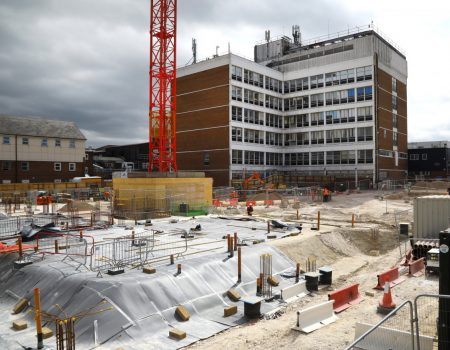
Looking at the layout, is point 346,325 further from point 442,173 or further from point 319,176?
point 442,173

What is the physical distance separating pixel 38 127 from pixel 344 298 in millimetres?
56671

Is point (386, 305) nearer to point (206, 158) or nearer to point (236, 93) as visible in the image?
point (206, 158)

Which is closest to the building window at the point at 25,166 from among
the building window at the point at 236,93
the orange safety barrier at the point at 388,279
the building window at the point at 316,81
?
the building window at the point at 236,93

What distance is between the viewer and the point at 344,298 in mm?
13586

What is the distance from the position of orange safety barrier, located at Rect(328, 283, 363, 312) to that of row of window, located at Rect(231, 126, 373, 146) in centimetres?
4587

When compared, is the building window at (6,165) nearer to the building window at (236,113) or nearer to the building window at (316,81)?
the building window at (236,113)

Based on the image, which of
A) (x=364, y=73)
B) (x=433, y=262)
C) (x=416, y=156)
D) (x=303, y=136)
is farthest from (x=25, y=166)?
(x=416, y=156)

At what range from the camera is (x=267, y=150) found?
2589 inches

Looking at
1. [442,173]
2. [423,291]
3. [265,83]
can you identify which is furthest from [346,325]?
[442,173]

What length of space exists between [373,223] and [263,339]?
881 inches

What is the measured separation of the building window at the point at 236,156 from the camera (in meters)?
58.6

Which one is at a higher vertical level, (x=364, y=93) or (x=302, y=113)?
(x=364, y=93)

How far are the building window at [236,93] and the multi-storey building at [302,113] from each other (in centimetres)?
15

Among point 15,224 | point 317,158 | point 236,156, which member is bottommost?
point 15,224
